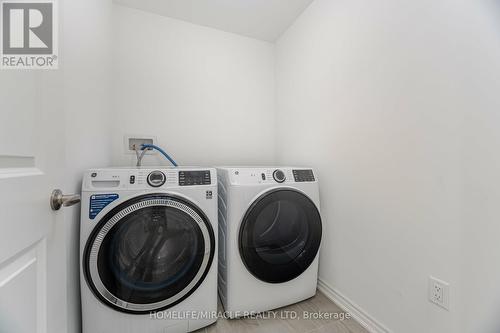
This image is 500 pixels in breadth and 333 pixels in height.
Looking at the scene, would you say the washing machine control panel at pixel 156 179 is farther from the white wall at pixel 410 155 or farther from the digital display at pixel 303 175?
the white wall at pixel 410 155

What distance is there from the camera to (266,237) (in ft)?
4.08

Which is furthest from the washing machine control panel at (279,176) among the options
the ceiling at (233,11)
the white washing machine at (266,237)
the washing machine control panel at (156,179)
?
the ceiling at (233,11)

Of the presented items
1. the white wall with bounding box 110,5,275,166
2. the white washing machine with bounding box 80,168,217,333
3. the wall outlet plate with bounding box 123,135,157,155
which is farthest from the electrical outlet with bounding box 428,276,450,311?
the wall outlet plate with bounding box 123,135,157,155

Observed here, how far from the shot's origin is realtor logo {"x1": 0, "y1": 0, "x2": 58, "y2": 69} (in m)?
0.50

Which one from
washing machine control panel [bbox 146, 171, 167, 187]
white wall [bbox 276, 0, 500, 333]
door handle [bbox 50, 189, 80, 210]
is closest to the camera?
door handle [bbox 50, 189, 80, 210]

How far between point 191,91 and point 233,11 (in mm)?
710

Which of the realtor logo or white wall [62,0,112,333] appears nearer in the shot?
the realtor logo

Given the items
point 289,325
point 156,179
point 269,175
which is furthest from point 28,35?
point 289,325

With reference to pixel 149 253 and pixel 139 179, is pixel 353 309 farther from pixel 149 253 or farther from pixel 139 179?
pixel 139 179

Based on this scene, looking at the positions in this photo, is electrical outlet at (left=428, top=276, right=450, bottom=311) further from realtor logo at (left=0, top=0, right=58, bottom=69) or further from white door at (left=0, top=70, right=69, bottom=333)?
realtor logo at (left=0, top=0, right=58, bottom=69)

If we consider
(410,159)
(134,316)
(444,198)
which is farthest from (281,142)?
(134,316)

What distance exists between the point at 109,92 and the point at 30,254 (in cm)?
134

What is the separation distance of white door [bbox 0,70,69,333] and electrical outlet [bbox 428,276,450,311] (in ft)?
4.42

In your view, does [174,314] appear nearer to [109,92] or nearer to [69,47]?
[69,47]
